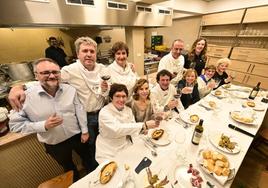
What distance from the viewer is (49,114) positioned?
1.07 m

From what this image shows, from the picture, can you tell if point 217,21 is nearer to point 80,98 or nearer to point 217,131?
point 217,131

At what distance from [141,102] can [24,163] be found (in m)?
1.37

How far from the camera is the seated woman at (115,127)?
1.16 metres

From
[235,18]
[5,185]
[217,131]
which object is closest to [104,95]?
[217,131]

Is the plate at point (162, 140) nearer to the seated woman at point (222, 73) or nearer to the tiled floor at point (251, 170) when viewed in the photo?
the tiled floor at point (251, 170)

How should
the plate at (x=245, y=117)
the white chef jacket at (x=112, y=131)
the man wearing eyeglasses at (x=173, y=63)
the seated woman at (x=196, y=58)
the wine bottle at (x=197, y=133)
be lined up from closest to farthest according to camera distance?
the wine bottle at (x=197, y=133)
the white chef jacket at (x=112, y=131)
the plate at (x=245, y=117)
the man wearing eyeglasses at (x=173, y=63)
the seated woman at (x=196, y=58)

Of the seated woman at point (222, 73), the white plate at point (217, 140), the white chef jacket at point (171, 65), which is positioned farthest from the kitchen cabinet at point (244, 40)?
the white plate at point (217, 140)

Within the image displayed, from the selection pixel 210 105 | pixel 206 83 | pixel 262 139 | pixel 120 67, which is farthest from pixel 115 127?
pixel 262 139

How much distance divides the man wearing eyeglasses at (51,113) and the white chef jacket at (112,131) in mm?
197

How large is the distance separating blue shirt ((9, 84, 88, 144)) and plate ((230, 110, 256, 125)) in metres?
1.59

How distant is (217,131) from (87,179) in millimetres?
1175

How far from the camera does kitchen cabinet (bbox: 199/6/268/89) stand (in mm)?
3578

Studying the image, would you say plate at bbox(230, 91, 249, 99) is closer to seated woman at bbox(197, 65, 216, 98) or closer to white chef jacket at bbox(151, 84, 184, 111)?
seated woman at bbox(197, 65, 216, 98)

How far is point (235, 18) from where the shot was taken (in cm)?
382
